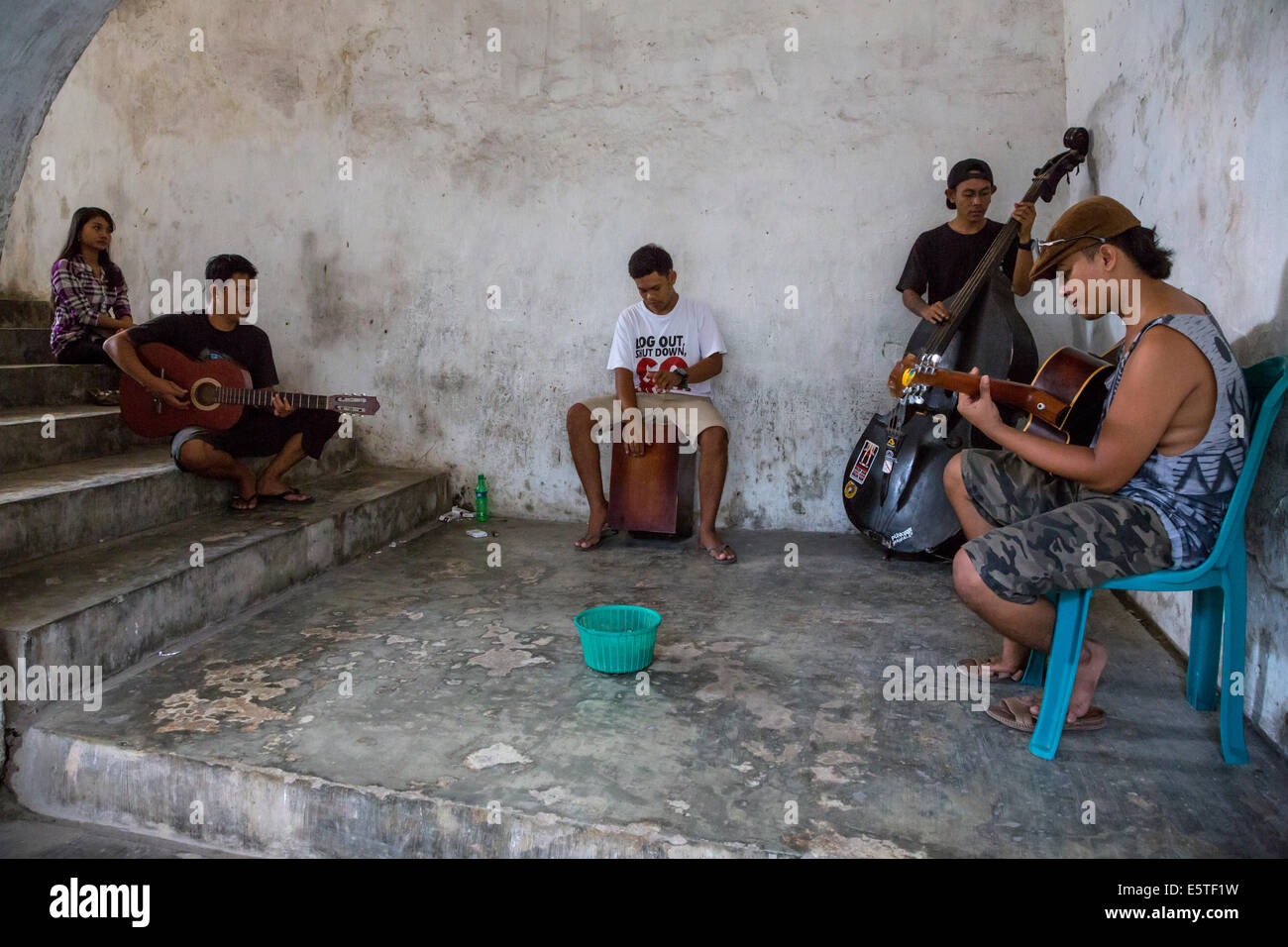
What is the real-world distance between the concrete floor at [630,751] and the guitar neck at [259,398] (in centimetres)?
97

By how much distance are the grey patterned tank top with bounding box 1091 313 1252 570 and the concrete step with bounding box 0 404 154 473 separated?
3.79 metres

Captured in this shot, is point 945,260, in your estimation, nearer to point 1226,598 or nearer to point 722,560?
point 722,560

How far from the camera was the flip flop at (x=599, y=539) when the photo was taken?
4090 millimetres

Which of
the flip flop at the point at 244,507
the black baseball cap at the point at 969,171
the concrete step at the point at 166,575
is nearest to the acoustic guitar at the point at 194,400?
the flip flop at the point at 244,507

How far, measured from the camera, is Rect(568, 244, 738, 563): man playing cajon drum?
404cm

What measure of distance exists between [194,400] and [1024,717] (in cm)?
333

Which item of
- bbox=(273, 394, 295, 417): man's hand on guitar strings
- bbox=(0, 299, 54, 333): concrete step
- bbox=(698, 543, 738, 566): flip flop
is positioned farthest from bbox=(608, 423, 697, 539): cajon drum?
bbox=(0, 299, 54, 333): concrete step

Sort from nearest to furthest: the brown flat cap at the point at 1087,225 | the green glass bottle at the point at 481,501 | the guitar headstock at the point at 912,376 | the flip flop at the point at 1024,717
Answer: the brown flat cap at the point at 1087,225, the flip flop at the point at 1024,717, the guitar headstock at the point at 912,376, the green glass bottle at the point at 481,501

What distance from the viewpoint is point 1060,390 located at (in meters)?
2.28

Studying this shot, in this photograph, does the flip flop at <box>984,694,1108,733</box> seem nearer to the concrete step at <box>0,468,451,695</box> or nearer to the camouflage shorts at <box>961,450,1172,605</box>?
the camouflage shorts at <box>961,450,1172,605</box>

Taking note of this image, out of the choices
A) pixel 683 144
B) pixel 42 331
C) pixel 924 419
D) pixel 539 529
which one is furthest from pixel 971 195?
pixel 42 331

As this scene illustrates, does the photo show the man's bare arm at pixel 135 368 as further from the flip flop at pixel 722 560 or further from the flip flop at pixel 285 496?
the flip flop at pixel 722 560
